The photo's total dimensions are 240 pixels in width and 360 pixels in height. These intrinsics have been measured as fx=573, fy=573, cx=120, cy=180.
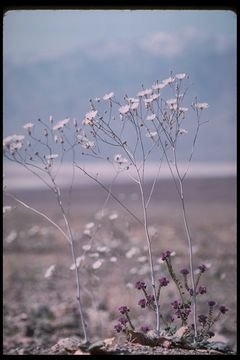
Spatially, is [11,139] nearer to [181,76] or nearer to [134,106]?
[134,106]

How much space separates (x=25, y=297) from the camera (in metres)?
7.83

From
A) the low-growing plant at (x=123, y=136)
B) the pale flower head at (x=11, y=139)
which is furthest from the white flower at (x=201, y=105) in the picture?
the pale flower head at (x=11, y=139)

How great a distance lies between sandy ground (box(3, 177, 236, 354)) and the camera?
6043 mm

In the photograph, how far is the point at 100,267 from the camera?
22.7 feet

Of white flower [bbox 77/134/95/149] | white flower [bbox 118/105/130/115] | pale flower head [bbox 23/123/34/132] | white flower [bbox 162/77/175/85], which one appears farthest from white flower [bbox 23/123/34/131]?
white flower [bbox 162/77/175/85]

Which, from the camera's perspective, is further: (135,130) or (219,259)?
(219,259)

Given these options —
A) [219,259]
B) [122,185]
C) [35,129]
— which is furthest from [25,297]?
[122,185]

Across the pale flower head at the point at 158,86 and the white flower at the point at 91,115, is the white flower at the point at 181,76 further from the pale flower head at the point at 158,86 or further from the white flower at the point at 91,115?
the white flower at the point at 91,115

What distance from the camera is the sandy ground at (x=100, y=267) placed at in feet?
19.8

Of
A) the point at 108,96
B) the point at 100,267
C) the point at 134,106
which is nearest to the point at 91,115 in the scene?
the point at 108,96

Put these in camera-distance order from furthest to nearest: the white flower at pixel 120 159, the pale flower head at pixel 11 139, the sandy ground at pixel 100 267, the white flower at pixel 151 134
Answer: the sandy ground at pixel 100 267
the white flower at pixel 120 159
the white flower at pixel 151 134
the pale flower head at pixel 11 139
